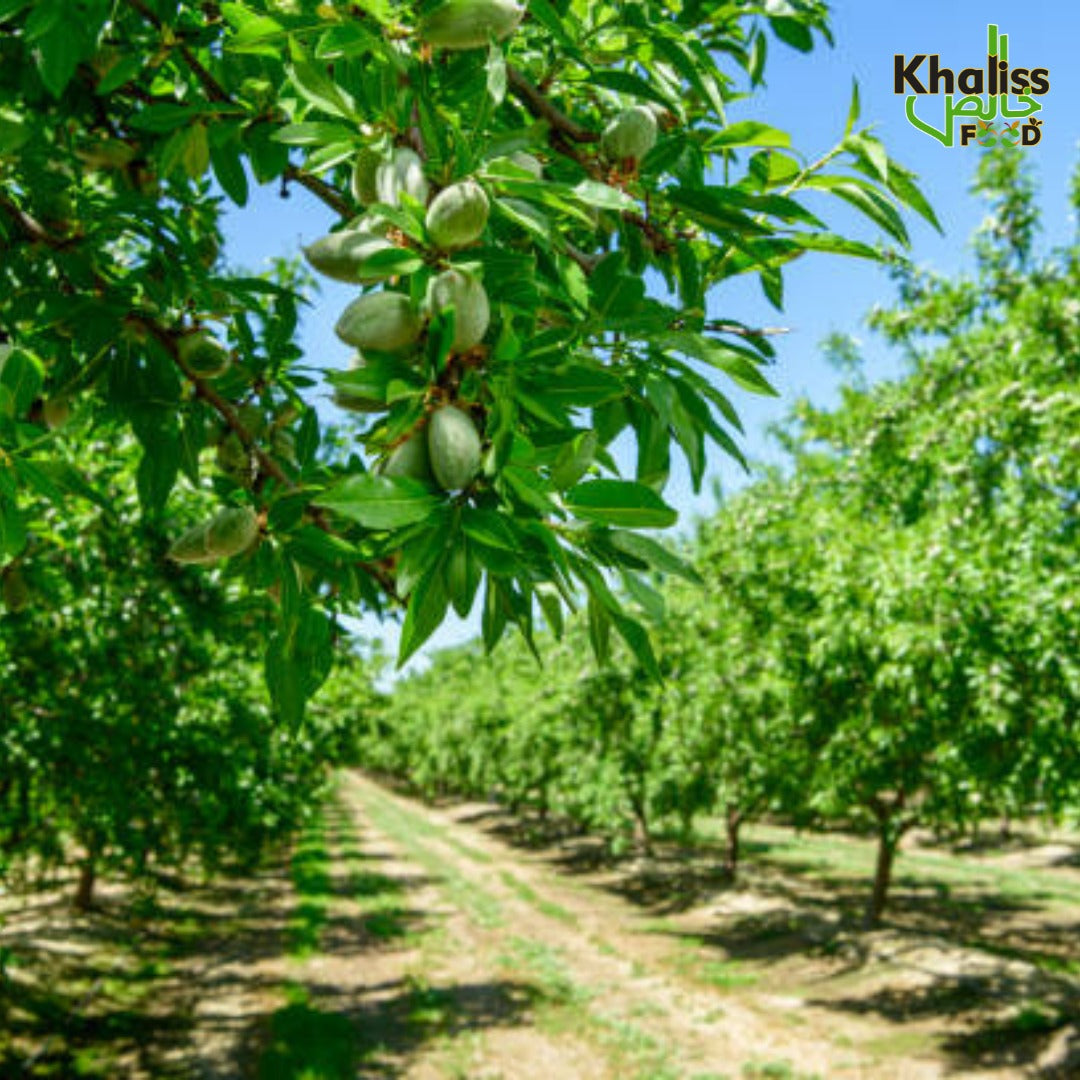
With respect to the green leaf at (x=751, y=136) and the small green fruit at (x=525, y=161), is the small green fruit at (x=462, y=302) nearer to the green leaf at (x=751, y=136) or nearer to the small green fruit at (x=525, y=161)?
the small green fruit at (x=525, y=161)

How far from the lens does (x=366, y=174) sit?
1.21m

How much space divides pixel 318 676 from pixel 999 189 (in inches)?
420

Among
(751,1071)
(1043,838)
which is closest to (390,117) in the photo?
(751,1071)

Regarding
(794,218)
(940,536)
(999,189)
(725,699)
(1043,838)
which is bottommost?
(1043,838)

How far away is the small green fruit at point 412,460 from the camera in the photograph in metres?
1.01

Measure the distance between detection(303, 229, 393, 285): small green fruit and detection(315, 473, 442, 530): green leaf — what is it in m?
0.28

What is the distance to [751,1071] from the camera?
368 inches

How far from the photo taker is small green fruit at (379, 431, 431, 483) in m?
1.01

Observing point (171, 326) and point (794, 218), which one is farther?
point (171, 326)

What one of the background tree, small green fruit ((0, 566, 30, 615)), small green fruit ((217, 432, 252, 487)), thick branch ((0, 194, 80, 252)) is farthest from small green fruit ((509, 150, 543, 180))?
small green fruit ((0, 566, 30, 615))

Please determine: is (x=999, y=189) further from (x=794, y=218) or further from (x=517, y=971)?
(x=517, y=971)

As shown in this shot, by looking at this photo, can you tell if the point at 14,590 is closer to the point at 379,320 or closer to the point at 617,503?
the point at 379,320

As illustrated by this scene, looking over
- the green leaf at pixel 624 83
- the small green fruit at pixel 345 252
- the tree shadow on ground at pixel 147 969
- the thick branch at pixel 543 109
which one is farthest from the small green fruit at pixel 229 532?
the tree shadow on ground at pixel 147 969

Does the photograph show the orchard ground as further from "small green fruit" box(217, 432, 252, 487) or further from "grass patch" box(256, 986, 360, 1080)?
"small green fruit" box(217, 432, 252, 487)
